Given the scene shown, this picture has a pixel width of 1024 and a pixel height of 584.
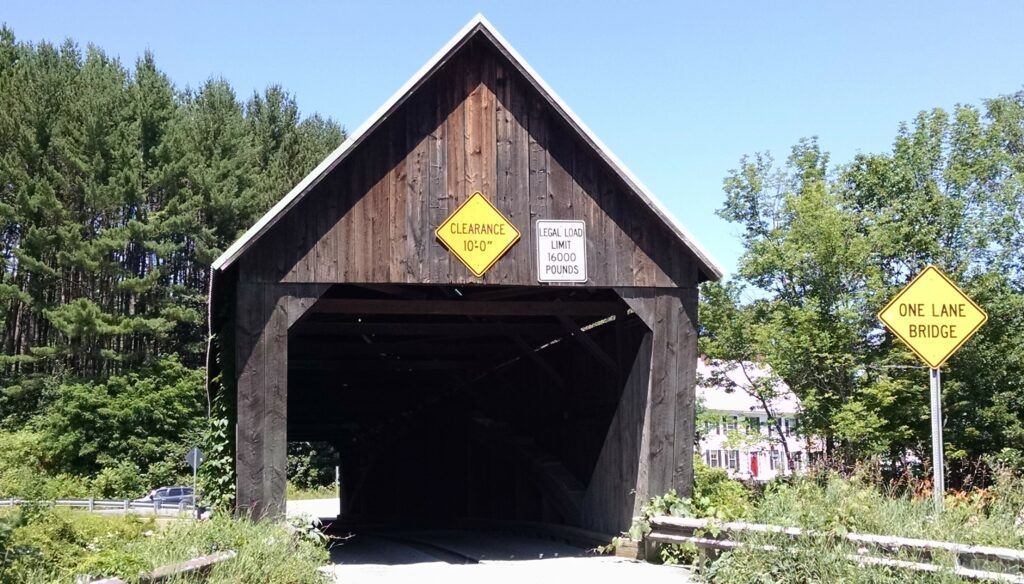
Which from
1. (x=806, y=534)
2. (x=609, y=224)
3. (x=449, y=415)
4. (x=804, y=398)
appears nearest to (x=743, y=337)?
(x=804, y=398)

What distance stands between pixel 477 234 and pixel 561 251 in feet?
3.66

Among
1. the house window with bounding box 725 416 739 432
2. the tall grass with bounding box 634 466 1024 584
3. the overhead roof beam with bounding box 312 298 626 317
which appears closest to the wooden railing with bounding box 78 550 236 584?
the tall grass with bounding box 634 466 1024 584

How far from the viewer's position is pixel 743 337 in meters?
29.2

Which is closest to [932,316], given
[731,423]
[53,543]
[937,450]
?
[937,450]

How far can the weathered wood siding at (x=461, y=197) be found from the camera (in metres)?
12.7

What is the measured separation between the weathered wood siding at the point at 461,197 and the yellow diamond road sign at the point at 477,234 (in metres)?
0.11

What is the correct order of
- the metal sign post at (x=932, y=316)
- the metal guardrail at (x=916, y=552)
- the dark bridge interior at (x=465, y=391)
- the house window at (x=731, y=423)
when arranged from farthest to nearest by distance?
the house window at (x=731, y=423) < the dark bridge interior at (x=465, y=391) < the metal sign post at (x=932, y=316) < the metal guardrail at (x=916, y=552)

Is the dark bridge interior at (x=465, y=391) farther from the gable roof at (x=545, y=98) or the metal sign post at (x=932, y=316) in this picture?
the metal sign post at (x=932, y=316)

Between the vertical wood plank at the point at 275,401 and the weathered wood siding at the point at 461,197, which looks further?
the weathered wood siding at the point at 461,197

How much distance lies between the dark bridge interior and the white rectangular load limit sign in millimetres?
1362

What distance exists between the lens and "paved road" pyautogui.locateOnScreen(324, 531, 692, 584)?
452 inches

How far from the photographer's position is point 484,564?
13.8m

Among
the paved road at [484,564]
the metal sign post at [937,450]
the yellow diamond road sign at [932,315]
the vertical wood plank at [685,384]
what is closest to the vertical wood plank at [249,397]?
the paved road at [484,564]

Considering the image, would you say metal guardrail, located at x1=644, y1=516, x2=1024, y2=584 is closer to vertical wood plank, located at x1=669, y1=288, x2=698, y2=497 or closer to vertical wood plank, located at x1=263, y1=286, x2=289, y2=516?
vertical wood plank, located at x1=669, y1=288, x2=698, y2=497
